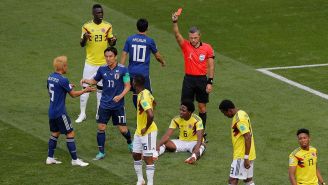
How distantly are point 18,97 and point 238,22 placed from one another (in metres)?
10.0

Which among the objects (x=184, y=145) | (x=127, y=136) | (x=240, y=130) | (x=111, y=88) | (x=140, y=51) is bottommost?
(x=184, y=145)

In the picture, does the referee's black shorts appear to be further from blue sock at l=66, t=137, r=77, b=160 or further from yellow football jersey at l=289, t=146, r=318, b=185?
yellow football jersey at l=289, t=146, r=318, b=185

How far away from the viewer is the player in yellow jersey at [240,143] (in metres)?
19.4

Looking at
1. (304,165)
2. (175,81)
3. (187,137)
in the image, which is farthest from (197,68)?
(304,165)

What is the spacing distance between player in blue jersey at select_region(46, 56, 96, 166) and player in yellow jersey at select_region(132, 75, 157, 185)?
1261 millimetres

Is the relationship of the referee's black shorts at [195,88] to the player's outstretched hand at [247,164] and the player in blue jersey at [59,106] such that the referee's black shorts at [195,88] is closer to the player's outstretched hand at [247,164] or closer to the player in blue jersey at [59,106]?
the player in blue jersey at [59,106]

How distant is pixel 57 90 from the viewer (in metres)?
21.5

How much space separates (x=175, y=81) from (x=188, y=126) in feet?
20.6

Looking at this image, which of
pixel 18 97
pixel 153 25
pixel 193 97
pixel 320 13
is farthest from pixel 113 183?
pixel 320 13

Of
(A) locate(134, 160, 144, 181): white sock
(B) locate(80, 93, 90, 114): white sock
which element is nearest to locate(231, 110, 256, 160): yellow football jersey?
(A) locate(134, 160, 144, 181): white sock

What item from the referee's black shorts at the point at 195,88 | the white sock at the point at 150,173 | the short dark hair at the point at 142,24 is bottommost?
the white sock at the point at 150,173

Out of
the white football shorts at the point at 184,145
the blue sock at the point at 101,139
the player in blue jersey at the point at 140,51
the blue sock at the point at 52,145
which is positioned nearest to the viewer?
the blue sock at the point at 52,145

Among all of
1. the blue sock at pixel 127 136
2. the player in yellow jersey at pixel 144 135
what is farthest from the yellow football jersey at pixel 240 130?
the blue sock at pixel 127 136

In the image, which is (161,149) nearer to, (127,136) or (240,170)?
(127,136)
